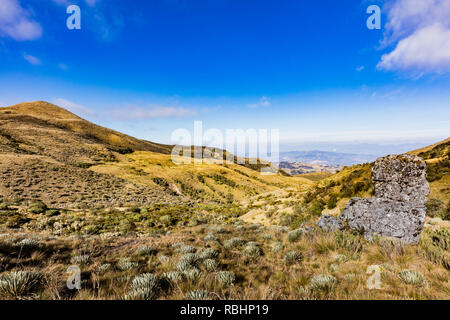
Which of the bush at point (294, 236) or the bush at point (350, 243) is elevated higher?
the bush at point (350, 243)

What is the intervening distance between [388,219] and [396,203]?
2.18ft

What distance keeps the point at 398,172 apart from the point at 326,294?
5.94 meters

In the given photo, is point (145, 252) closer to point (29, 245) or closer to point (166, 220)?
point (29, 245)

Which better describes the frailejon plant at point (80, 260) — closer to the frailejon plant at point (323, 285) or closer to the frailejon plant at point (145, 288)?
the frailejon plant at point (145, 288)

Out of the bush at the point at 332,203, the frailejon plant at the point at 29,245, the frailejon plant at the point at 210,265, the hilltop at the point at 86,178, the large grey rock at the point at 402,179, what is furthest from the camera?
the hilltop at the point at 86,178

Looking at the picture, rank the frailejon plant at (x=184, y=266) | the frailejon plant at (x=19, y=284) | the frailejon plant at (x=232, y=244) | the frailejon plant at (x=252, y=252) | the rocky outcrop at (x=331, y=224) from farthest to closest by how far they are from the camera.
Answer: the rocky outcrop at (x=331, y=224) < the frailejon plant at (x=232, y=244) < the frailejon plant at (x=252, y=252) < the frailejon plant at (x=184, y=266) < the frailejon plant at (x=19, y=284)

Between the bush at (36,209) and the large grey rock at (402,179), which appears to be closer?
the large grey rock at (402,179)

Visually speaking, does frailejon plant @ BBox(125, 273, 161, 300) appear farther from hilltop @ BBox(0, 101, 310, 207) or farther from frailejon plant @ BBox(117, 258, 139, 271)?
hilltop @ BBox(0, 101, 310, 207)

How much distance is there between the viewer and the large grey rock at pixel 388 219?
238 inches

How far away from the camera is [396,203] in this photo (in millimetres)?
6531

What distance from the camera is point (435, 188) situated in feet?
41.1

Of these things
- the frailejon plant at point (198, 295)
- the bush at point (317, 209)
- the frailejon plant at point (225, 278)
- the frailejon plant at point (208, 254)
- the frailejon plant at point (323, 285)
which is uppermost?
the frailejon plant at point (198, 295)

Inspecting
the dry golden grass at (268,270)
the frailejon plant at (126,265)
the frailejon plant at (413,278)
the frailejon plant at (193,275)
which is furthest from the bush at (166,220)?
the frailejon plant at (413,278)

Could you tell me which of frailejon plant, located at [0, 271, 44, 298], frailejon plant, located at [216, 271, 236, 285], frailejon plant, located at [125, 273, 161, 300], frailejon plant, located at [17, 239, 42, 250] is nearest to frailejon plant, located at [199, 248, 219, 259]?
frailejon plant, located at [216, 271, 236, 285]
